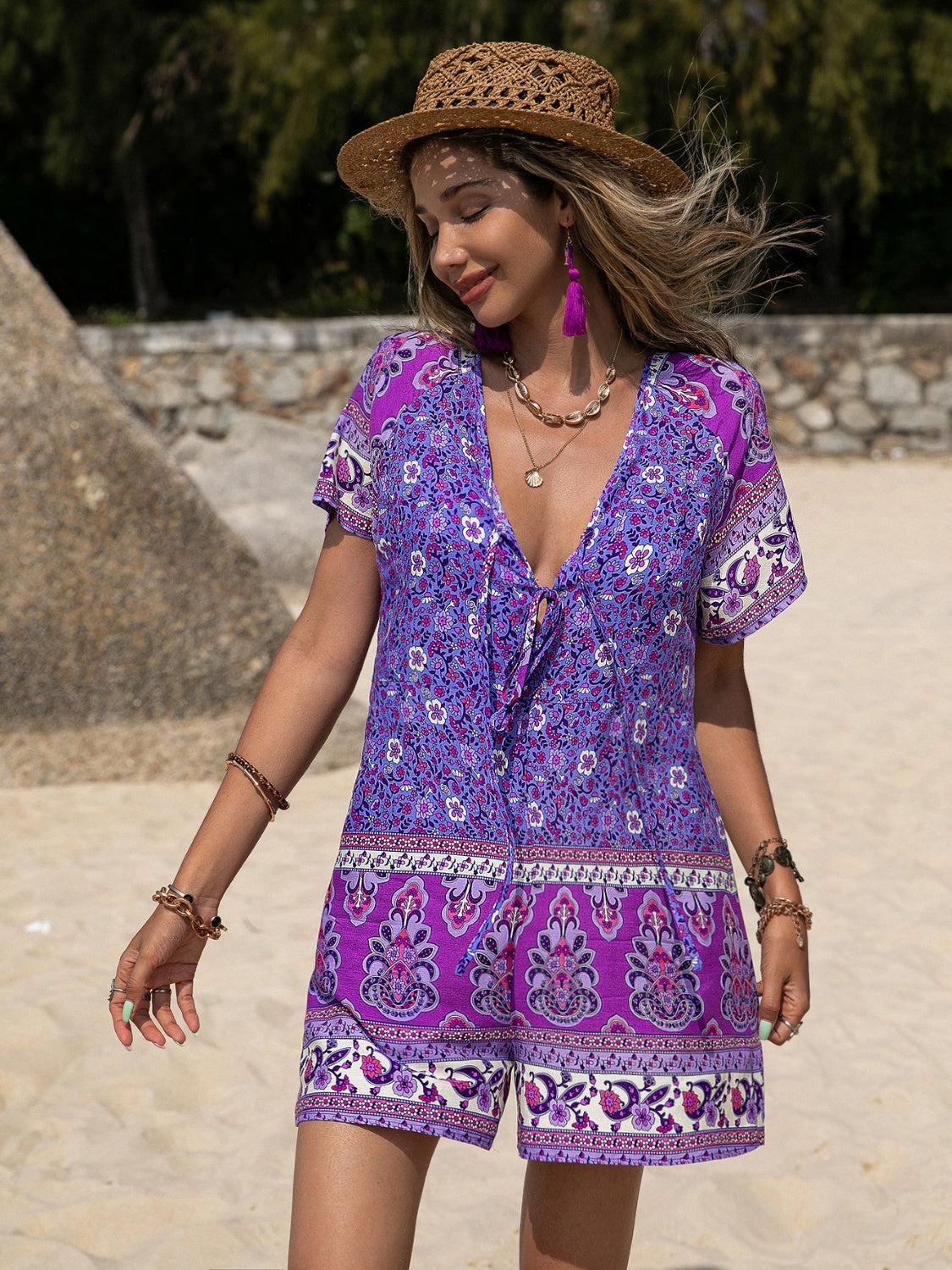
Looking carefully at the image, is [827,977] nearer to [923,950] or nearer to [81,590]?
[923,950]

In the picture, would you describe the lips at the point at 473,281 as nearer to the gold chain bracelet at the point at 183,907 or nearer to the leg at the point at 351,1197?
the gold chain bracelet at the point at 183,907

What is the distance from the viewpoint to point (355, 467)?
185 cm

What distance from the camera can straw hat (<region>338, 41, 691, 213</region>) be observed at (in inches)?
69.2

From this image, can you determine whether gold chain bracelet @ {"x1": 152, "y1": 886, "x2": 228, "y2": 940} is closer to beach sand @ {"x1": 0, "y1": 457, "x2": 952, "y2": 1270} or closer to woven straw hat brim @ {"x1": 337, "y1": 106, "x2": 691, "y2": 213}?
woven straw hat brim @ {"x1": 337, "y1": 106, "x2": 691, "y2": 213}

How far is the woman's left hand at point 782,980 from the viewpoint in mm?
1826

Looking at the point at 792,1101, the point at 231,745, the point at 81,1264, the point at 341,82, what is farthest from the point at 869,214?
the point at 81,1264

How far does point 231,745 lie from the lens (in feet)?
17.8

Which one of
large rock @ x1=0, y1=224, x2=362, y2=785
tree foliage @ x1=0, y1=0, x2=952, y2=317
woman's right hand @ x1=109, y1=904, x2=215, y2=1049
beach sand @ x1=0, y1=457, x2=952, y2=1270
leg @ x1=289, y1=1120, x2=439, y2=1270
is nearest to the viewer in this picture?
leg @ x1=289, y1=1120, x2=439, y2=1270

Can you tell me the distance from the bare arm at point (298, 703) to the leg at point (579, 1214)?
486 millimetres

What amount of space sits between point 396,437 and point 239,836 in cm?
49

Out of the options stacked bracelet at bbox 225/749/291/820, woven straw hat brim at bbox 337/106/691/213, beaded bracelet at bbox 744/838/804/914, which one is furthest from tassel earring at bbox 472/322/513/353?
beaded bracelet at bbox 744/838/804/914

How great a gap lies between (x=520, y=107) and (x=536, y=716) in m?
0.68

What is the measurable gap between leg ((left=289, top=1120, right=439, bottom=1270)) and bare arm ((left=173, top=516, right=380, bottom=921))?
0.98 feet

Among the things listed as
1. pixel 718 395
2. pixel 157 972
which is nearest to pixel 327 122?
pixel 718 395
